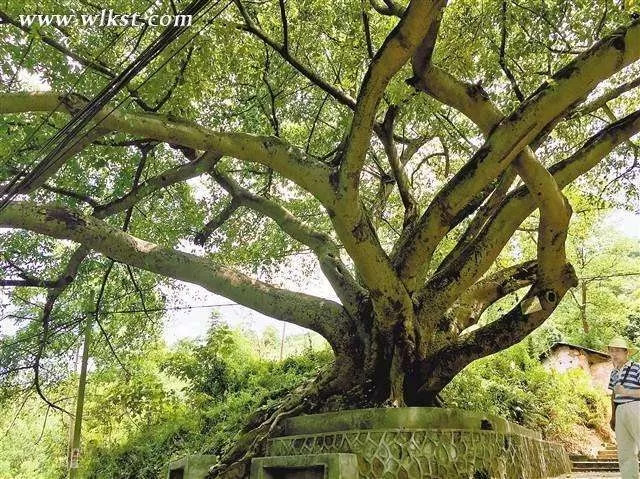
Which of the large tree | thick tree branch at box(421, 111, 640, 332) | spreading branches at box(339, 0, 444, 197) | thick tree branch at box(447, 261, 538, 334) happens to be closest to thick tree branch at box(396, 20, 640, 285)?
A: the large tree

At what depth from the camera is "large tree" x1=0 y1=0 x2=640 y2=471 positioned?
512 cm

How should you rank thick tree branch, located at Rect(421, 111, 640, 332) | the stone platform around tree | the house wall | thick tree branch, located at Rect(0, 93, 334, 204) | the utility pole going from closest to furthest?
the stone platform around tree → thick tree branch, located at Rect(0, 93, 334, 204) → thick tree branch, located at Rect(421, 111, 640, 332) → the utility pole → the house wall

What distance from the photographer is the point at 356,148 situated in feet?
17.2

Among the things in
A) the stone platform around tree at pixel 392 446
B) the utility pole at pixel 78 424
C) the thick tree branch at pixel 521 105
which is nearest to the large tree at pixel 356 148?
the thick tree branch at pixel 521 105

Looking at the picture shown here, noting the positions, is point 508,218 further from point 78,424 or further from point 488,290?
point 78,424

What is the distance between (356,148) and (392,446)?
286 cm

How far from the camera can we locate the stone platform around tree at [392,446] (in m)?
4.66

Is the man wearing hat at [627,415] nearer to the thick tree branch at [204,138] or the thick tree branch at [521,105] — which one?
the thick tree branch at [521,105]

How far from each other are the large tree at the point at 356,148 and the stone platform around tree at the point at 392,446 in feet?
1.51

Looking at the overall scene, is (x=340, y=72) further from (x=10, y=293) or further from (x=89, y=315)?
(x=10, y=293)

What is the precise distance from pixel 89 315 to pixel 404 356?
18.0ft

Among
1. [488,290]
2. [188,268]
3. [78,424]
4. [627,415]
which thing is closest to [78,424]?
[78,424]

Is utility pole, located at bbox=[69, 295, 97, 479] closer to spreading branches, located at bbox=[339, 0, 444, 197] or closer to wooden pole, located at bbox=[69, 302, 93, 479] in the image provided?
wooden pole, located at bbox=[69, 302, 93, 479]

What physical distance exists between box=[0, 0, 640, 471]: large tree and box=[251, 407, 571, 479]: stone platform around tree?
0.46m
